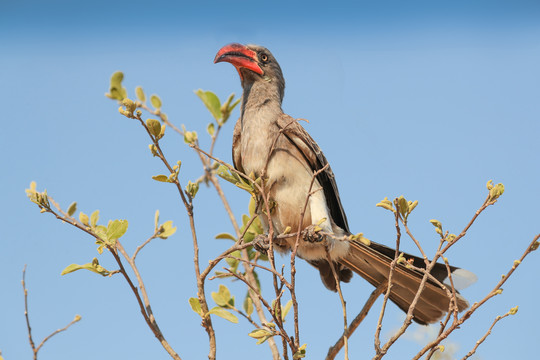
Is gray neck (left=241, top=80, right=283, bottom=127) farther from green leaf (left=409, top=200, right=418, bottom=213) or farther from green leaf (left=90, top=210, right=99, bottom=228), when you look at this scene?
green leaf (left=409, top=200, right=418, bottom=213)

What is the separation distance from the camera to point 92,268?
2.94m

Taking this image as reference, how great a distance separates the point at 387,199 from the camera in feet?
8.98

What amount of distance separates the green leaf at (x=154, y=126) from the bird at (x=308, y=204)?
1.14m

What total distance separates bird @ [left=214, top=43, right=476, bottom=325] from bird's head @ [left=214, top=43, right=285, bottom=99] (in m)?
→ 0.01

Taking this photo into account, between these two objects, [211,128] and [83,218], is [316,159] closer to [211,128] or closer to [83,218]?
[211,128]

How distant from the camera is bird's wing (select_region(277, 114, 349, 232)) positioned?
434 cm

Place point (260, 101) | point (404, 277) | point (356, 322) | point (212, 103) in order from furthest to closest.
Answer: point (260, 101)
point (212, 103)
point (404, 277)
point (356, 322)

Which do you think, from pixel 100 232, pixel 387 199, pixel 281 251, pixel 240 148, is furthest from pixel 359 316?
pixel 240 148

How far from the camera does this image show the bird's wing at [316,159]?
14.2 feet

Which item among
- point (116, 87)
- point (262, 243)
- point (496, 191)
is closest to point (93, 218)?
point (116, 87)

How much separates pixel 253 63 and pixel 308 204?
1429 millimetres

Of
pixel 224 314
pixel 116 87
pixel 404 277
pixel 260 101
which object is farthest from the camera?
pixel 260 101

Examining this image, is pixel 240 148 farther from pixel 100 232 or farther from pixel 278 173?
pixel 100 232

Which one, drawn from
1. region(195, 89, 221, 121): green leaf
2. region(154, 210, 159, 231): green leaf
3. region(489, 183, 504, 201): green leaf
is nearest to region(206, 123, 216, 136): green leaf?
region(195, 89, 221, 121): green leaf
